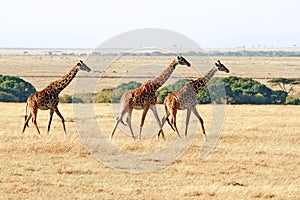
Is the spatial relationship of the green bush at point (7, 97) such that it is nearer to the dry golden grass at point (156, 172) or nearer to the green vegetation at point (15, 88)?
the green vegetation at point (15, 88)

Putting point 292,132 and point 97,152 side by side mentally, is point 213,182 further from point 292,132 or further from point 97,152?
point 292,132

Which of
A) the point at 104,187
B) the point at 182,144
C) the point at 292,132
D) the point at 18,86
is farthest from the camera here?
the point at 18,86

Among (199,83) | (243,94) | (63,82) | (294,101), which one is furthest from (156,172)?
(243,94)

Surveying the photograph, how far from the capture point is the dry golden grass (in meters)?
11.8

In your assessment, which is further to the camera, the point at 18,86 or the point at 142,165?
the point at 18,86

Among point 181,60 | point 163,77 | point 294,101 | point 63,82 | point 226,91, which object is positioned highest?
point 181,60

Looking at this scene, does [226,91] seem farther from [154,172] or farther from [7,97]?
[154,172]

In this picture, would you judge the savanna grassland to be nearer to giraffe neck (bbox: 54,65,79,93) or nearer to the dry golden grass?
the dry golden grass

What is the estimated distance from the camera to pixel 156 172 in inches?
545

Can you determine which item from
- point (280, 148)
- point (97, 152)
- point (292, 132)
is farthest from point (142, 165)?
point (292, 132)

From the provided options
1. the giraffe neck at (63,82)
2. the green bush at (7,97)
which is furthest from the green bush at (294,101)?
the giraffe neck at (63,82)

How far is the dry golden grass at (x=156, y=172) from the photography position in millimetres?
11812

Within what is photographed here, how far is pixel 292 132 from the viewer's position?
2075 centimetres

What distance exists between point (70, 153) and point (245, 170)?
14.9 feet
